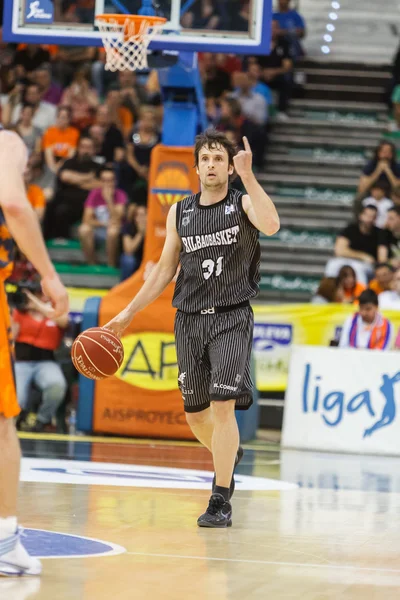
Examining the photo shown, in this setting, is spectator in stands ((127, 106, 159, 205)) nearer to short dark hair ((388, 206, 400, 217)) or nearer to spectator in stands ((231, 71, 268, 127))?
spectator in stands ((231, 71, 268, 127))

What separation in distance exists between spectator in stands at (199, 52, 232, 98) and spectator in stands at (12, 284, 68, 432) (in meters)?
8.30

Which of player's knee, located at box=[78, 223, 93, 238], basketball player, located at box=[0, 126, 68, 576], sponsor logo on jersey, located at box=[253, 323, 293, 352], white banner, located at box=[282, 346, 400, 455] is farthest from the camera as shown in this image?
player's knee, located at box=[78, 223, 93, 238]

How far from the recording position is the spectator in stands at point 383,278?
14648 millimetres

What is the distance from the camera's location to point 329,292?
584 inches

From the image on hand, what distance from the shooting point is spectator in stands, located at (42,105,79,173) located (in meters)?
18.5

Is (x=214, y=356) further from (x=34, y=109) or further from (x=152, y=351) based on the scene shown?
(x=34, y=109)

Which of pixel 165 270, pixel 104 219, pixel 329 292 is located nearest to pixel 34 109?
pixel 104 219

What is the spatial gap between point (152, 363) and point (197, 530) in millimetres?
5685

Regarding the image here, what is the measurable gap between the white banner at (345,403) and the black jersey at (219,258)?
5258mm

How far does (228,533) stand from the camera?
656cm

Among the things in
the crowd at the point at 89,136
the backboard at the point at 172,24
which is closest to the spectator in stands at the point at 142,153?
the crowd at the point at 89,136

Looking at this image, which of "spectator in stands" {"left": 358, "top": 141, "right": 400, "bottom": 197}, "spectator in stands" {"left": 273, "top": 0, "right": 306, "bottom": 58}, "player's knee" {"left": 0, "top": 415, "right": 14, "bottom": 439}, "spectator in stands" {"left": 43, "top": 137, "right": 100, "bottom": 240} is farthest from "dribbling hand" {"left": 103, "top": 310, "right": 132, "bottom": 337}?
"spectator in stands" {"left": 273, "top": 0, "right": 306, "bottom": 58}

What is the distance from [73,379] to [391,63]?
11.5m

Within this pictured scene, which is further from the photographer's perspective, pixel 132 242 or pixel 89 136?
pixel 89 136
